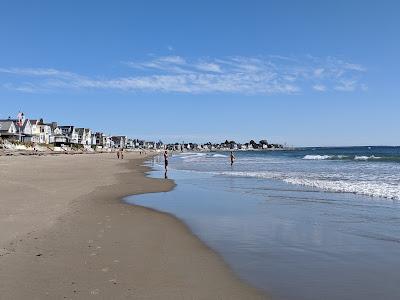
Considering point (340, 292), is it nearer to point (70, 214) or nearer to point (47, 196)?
point (70, 214)

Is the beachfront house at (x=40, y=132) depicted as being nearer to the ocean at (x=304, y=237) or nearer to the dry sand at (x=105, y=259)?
the ocean at (x=304, y=237)

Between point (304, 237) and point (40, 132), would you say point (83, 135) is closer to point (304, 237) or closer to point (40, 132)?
point (40, 132)

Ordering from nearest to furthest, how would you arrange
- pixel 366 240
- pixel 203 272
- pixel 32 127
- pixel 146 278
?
pixel 146 278 < pixel 203 272 < pixel 366 240 < pixel 32 127

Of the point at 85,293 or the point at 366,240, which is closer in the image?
the point at 85,293

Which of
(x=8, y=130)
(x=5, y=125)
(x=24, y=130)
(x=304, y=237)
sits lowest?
(x=304, y=237)

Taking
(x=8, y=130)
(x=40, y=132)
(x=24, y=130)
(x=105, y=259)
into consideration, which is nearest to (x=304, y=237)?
(x=105, y=259)

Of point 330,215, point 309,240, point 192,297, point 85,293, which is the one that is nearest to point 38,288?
point 85,293

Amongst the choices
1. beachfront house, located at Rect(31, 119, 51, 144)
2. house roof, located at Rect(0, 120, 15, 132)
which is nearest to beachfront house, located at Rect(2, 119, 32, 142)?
beachfront house, located at Rect(31, 119, 51, 144)

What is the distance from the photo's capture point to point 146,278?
6.28m

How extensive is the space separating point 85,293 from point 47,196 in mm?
11485

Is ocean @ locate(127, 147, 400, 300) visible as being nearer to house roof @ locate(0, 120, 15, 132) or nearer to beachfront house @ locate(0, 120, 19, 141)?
beachfront house @ locate(0, 120, 19, 141)

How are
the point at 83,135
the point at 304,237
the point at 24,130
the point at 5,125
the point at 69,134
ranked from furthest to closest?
the point at 83,135, the point at 69,134, the point at 24,130, the point at 5,125, the point at 304,237

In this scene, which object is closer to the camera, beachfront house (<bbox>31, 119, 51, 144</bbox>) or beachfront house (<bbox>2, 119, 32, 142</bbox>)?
beachfront house (<bbox>2, 119, 32, 142</bbox>)

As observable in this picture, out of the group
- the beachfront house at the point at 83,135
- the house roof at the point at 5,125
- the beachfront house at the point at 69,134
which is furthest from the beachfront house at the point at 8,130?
the beachfront house at the point at 83,135
